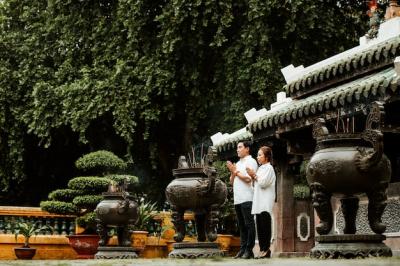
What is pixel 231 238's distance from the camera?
18.3 m

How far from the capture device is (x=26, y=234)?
16.2 m

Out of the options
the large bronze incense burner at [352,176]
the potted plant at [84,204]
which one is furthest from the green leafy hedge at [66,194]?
the large bronze incense burner at [352,176]

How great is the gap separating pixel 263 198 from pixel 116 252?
4910 mm

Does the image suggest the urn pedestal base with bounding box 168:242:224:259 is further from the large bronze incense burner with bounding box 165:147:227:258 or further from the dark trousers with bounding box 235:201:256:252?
the dark trousers with bounding box 235:201:256:252

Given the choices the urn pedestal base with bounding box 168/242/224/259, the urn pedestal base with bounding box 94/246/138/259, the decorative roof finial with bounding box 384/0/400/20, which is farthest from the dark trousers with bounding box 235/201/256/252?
the decorative roof finial with bounding box 384/0/400/20

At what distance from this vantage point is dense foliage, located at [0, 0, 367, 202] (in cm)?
2111

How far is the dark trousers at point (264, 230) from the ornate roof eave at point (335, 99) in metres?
2.66

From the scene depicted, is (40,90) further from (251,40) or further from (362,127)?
(362,127)

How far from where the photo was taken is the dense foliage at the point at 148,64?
2111 cm

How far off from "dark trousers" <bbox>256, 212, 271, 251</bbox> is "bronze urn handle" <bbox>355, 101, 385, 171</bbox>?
243 centimetres

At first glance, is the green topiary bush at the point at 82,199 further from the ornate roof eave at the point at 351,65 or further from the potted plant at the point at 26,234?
the ornate roof eave at the point at 351,65

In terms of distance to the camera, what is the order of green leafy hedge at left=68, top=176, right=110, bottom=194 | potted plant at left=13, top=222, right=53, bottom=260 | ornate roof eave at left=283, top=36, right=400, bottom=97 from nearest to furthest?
ornate roof eave at left=283, top=36, right=400, bottom=97 → potted plant at left=13, top=222, right=53, bottom=260 → green leafy hedge at left=68, top=176, right=110, bottom=194

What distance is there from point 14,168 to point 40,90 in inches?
119

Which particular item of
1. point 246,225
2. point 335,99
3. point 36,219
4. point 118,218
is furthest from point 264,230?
point 36,219
